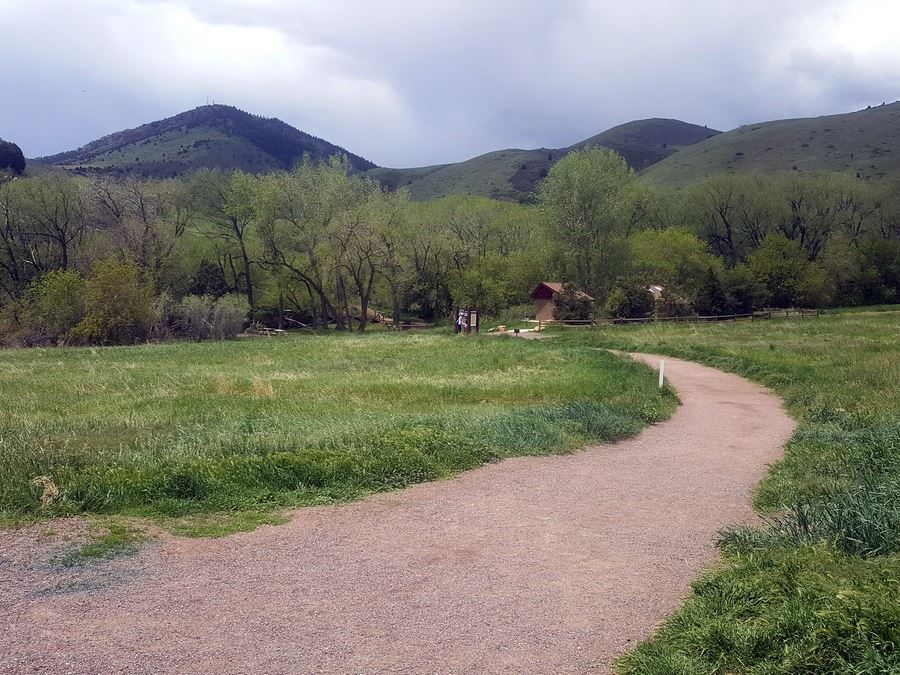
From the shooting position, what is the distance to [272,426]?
1270 centimetres

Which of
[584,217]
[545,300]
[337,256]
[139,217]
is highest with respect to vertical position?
[584,217]

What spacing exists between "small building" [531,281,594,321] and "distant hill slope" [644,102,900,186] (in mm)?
87629

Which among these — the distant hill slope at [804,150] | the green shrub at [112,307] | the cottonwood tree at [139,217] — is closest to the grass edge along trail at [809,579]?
the green shrub at [112,307]

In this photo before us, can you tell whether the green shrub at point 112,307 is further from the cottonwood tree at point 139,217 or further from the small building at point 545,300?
the small building at point 545,300

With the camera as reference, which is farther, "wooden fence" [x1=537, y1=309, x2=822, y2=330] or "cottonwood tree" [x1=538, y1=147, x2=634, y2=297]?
"cottonwood tree" [x1=538, y1=147, x2=634, y2=297]

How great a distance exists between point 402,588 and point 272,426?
731 centimetres

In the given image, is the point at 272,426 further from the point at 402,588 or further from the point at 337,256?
the point at 337,256

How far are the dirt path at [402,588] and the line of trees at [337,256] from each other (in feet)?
137

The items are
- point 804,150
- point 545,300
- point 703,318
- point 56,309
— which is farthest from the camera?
point 804,150

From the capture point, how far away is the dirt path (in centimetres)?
484

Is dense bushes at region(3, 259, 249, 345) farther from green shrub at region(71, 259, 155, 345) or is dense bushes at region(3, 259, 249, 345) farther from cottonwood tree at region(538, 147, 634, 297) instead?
cottonwood tree at region(538, 147, 634, 297)

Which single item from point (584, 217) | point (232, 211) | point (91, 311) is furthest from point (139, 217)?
point (584, 217)

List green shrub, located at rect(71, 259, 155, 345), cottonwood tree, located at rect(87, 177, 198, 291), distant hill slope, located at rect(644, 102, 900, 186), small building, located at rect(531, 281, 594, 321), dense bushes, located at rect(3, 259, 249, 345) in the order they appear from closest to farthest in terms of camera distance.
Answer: green shrub, located at rect(71, 259, 155, 345) → dense bushes, located at rect(3, 259, 249, 345) → cottonwood tree, located at rect(87, 177, 198, 291) → small building, located at rect(531, 281, 594, 321) → distant hill slope, located at rect(644, 102, 900, 186)

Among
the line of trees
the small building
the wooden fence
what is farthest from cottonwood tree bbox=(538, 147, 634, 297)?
the wooden fence
